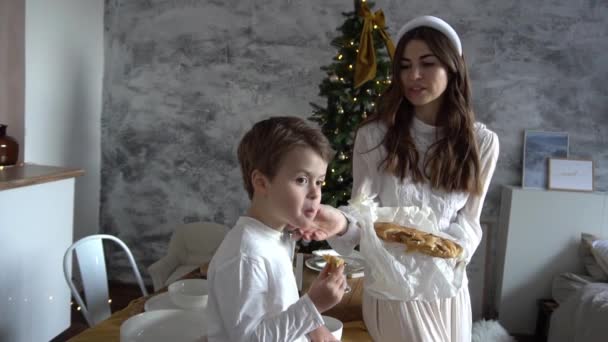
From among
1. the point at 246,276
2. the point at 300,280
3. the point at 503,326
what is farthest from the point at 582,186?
the point at 246,276

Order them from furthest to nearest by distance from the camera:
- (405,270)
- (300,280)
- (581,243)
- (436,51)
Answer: (581,243), (300,280), (436,51), (405,270)

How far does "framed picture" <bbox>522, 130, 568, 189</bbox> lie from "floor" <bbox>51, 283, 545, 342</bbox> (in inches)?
41.4

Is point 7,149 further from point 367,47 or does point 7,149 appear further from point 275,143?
point 275,143

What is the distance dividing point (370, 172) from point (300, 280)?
Answer: 56 centimetres

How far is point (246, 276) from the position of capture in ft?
3.14

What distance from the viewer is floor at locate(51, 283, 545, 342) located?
3139 millimetres

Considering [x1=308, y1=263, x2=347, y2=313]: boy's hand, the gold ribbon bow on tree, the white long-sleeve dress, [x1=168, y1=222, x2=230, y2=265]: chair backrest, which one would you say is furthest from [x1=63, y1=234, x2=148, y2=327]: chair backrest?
the gold ribbon bow on tree

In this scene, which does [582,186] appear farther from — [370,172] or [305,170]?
[305,170]

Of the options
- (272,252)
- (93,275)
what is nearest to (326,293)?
(272,252)

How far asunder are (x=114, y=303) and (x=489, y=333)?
2532 mm

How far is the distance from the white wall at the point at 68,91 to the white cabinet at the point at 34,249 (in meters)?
0.45

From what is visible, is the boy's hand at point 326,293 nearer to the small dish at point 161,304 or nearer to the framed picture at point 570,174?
the small dish at point 161,304

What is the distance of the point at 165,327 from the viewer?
3.86 ft

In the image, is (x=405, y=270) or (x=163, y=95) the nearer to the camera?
(x=405, y=270)
